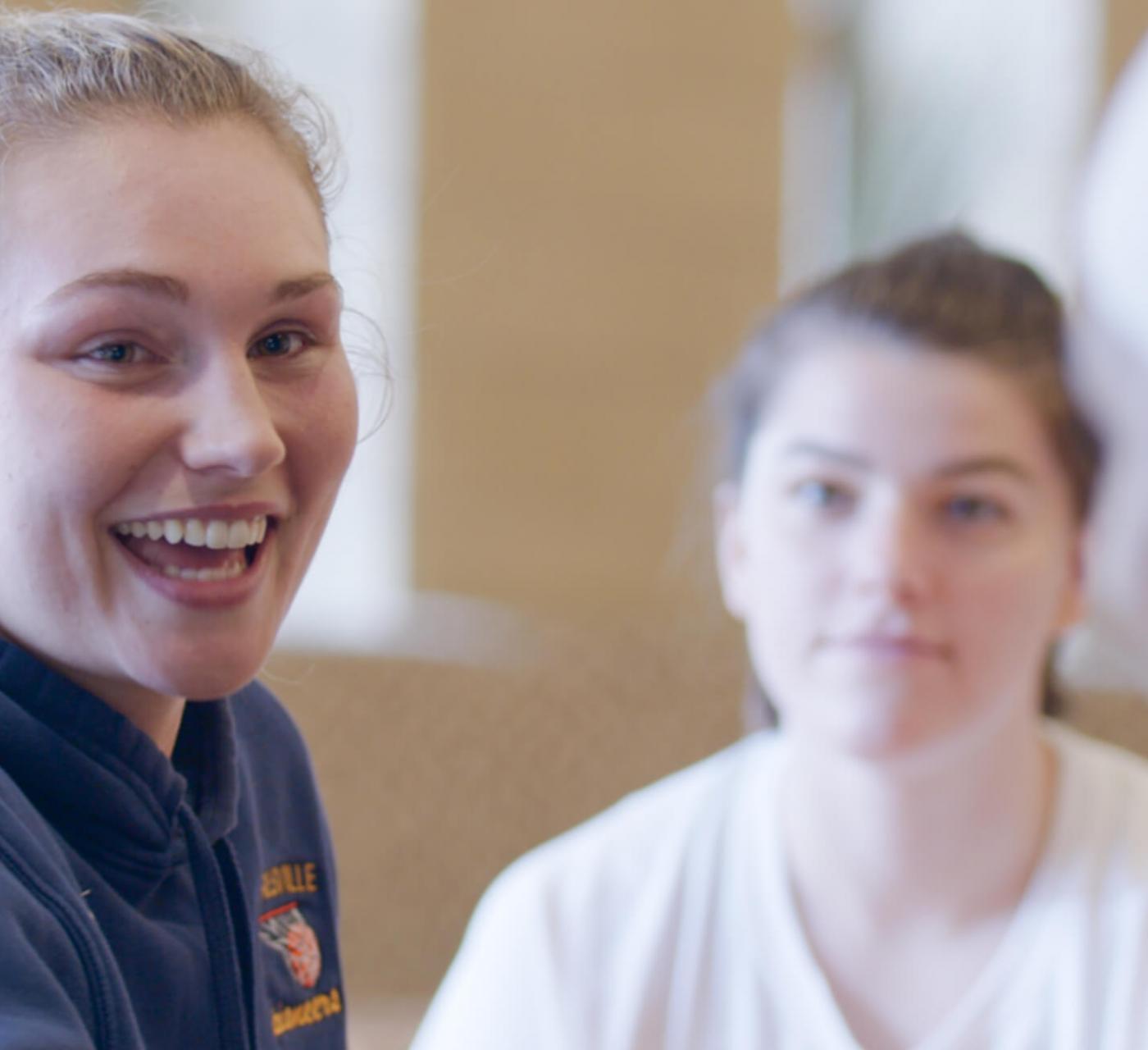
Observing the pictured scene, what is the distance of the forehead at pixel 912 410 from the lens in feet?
4.43

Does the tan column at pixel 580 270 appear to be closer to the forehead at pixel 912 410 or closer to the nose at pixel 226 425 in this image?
the forehead at pixel 912 410

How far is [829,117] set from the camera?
126 inches

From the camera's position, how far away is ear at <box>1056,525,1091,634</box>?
4.64 ft

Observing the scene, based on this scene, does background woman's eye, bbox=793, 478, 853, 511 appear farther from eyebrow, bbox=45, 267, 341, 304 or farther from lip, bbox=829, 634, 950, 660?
eyebrow, bbox=45, 267, 341, 304

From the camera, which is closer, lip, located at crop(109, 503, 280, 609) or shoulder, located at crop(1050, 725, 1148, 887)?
lip, located at crop(109, 503, 280, 609)

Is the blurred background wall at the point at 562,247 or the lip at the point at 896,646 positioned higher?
the blurred background wall at the point at 562,247

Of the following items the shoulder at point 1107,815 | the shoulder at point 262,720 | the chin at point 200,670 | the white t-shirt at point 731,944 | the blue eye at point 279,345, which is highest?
the blue eye at point 279,345

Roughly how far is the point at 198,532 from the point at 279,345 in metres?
0.11

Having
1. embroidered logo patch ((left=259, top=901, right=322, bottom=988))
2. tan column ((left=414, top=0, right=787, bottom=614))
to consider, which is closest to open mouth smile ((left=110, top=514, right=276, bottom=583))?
embroidered logo patch ((left=259, top=901, right=322, bottom=988))

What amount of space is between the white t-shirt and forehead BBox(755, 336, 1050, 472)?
32 centimetres

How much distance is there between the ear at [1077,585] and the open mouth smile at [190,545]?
84 cm

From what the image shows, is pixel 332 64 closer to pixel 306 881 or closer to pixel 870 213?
pixel 870 213

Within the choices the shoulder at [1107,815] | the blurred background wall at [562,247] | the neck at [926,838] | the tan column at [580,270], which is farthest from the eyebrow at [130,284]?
the tan column at [580,270]

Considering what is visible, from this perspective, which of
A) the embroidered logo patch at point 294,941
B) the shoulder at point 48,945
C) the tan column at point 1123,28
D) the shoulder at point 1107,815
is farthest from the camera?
the tan column at point 1123,28
